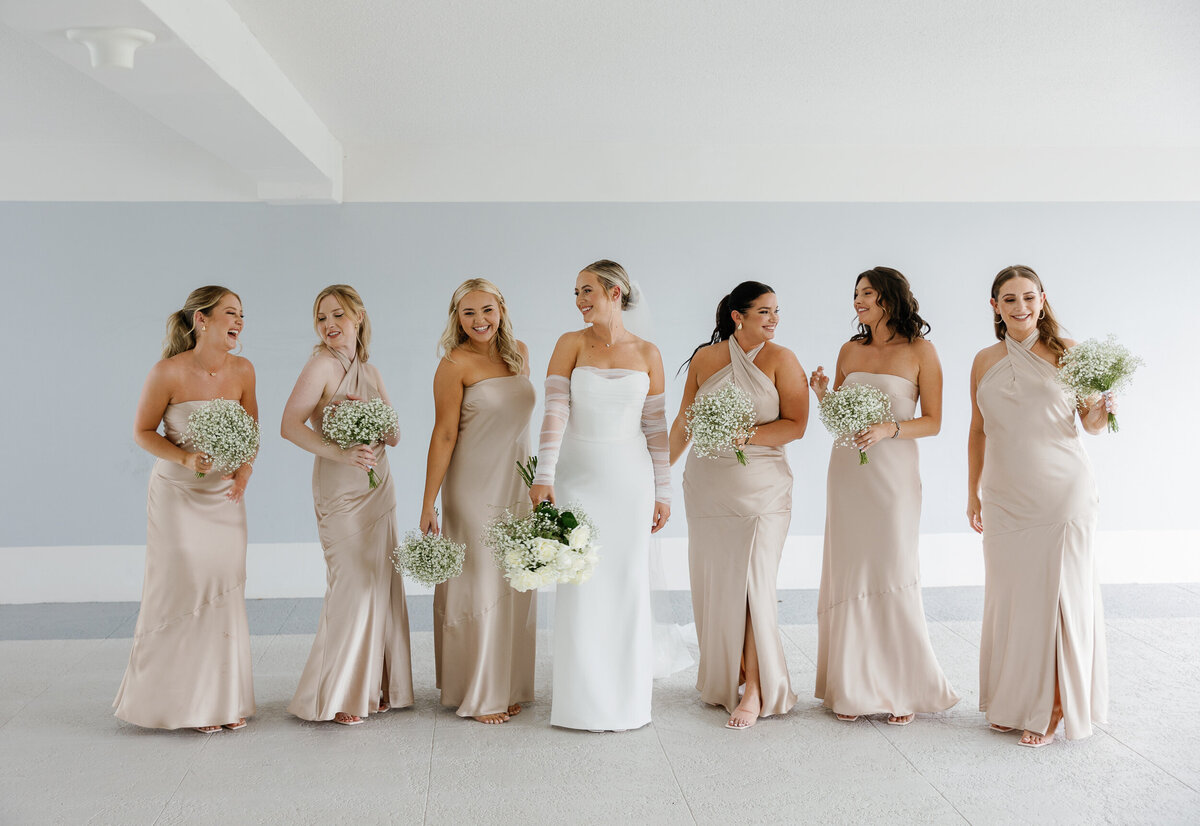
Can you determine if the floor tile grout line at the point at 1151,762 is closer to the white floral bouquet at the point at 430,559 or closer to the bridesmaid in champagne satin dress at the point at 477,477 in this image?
the bridesmaid in champagne satin dress at the point at 477,477

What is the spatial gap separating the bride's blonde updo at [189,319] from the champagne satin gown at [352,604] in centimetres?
68

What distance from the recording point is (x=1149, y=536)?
8680mm

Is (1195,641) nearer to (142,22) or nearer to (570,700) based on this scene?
(570,700)

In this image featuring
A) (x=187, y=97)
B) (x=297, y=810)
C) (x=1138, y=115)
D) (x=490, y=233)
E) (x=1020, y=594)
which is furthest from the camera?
(x=490, y=233)

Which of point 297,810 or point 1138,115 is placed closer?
point 297,810

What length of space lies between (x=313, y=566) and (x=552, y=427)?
14.8ft

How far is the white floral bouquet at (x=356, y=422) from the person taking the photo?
4555 mm

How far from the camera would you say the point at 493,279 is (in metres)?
8.43

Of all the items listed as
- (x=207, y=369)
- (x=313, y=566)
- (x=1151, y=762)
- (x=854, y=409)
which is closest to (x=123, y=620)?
(x=313, y=566)

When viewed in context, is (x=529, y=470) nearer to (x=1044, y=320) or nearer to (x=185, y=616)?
(x=185, y=616)

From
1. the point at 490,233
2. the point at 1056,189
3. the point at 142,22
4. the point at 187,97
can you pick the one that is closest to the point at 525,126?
the point at 490,233

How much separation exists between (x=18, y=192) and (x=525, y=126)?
4249mm

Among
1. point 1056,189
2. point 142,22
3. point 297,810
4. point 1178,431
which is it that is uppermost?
point 1056,189

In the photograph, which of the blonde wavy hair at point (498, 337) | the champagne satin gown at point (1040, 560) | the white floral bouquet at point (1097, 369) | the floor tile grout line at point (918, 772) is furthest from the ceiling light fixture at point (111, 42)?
the floor tile grout line at point (918, 772)
